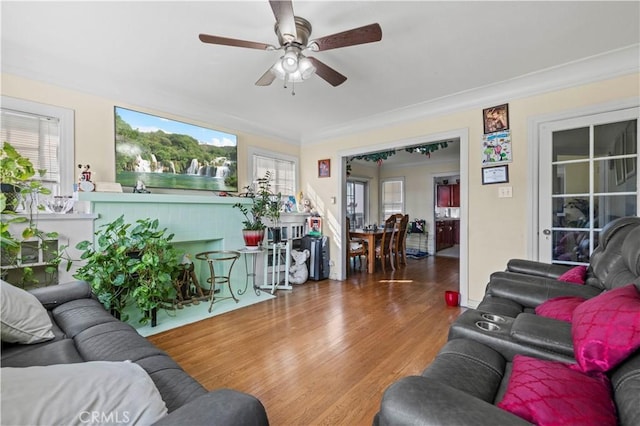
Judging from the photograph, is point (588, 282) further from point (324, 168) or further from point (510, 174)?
point (324, 168)

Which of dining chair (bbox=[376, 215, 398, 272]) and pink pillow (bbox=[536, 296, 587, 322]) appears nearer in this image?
pink pillow (bbox=[536, 296, 587, 322])

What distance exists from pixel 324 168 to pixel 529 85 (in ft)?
9.31

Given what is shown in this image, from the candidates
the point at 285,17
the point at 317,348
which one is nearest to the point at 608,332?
the point at 317,348

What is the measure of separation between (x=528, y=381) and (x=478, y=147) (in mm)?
2922

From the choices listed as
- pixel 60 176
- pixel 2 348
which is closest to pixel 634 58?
pixel 2 348

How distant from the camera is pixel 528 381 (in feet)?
2.85

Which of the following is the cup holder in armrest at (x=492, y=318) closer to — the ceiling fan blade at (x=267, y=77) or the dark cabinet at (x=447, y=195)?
the ceiling fan blade at (x=267, y=77)

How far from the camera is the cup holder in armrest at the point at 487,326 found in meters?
1.32

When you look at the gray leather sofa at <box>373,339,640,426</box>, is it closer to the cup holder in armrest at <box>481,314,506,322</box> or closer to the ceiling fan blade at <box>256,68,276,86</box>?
the cup holder in armrest at <box>481,314,506,322</box>

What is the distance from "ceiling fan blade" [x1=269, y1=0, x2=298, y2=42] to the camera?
1.56 meters

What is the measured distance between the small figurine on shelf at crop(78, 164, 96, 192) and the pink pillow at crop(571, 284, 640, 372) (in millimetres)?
3588

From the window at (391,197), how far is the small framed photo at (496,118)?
4.54 metres

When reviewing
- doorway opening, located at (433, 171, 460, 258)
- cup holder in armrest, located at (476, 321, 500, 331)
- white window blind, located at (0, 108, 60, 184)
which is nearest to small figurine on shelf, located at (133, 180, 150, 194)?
white window blind, located at (0, 108, 60, 184)

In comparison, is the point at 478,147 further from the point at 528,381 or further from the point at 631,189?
the point at 528,381
